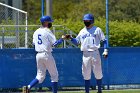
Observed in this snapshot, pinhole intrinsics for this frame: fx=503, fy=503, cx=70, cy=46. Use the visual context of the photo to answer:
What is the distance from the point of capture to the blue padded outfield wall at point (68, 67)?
50.0 feet

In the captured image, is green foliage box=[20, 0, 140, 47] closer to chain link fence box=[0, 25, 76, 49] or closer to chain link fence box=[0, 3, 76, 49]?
chain link fence box=[0, 3, 76, 49]

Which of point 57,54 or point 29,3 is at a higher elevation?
point 29,3

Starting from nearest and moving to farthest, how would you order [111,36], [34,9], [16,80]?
[16,80]
[111,36]
[34,9]

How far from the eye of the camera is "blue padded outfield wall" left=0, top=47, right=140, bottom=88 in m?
15.2

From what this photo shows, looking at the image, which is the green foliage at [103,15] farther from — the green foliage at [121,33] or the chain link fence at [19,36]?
the chain link fence at [19,36]

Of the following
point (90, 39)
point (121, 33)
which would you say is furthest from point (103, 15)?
point (90, 39)

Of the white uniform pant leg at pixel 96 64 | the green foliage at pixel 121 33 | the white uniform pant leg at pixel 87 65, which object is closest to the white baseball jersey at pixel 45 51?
the white uniform pant leg at pixel 87 65

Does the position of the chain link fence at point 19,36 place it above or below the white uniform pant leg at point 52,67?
above

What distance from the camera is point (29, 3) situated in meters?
48.9

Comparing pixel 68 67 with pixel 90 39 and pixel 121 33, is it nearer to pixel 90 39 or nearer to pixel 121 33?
pixel 90 39

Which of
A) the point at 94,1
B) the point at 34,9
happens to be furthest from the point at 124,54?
the point at 34,9

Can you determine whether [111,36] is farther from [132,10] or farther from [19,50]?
[132,10]

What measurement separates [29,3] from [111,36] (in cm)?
2898

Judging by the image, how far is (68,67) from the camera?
619 inches
